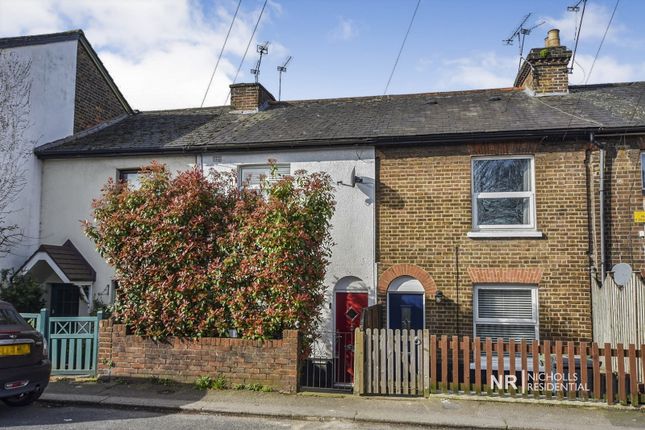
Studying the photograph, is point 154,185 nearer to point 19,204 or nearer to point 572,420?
point 19,204

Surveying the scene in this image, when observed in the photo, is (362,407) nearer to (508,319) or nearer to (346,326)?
(346,326)

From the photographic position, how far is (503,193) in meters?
11.3

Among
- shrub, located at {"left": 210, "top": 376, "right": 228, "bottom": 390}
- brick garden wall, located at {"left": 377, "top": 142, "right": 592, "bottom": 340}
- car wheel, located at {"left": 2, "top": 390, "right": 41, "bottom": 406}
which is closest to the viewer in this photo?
car wheel, located at {"left": 2, "top": 390, "right": 41, "bottom": 406}

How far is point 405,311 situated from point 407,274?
799 mm

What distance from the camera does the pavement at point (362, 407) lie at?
730 cm

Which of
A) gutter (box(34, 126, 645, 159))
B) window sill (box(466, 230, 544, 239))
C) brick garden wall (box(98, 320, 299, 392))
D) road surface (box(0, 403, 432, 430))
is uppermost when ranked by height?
gutter (box(34, 126, 645, 159))

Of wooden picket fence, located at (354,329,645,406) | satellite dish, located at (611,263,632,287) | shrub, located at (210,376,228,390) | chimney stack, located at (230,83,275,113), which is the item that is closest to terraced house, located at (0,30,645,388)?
satellite dish, located at (611,263,632,287)

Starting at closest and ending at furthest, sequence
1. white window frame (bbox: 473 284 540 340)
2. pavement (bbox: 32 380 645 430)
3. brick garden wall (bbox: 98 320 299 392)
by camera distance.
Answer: pavement (bbox: 32 380 645 430) → brick garden wall (bbox: 98 320 299 392) → white window frame (bbox: 473 284 540 340)

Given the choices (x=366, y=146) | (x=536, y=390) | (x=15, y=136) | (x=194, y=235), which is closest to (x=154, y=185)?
(x=194, y=235)

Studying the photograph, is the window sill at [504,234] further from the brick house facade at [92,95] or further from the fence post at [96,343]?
the brick house facade at [92,95]

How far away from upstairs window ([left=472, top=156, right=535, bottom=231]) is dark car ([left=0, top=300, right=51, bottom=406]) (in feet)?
27.8

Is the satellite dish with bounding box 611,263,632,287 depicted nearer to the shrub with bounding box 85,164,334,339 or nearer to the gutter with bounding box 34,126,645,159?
the gutter with bounding box 34,126,645,159

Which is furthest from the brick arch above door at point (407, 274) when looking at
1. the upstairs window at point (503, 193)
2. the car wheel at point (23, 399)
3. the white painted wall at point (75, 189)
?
the car wheel at point (23, 399)

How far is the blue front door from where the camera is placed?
11258 millimetres
